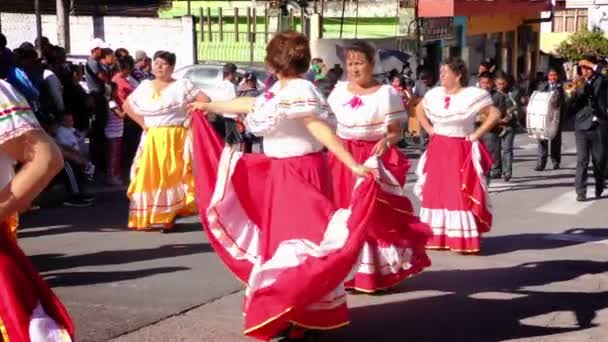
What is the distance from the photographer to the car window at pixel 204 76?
22.2 metres

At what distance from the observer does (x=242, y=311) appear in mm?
7094

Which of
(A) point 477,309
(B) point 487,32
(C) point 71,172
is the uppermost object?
(B) point 487,32

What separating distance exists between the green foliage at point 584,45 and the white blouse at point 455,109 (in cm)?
2729

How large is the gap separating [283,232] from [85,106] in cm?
762

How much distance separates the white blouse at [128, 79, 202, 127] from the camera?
33.2ft

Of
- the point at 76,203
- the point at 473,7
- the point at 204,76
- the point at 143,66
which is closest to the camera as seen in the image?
the point at 76,203

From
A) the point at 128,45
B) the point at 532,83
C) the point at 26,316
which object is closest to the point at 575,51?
the point at 532,83

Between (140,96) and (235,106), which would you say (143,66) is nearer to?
(140,96)

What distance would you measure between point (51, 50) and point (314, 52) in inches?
482

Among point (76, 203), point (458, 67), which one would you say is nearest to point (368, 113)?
point (458, 67)

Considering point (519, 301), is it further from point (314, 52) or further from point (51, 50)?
point (314, 52)

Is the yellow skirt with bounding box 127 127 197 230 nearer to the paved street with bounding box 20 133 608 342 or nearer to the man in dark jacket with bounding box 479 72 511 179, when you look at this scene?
the paved street with bounding box 20 133 608 342

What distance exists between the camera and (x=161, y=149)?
10.4 metres

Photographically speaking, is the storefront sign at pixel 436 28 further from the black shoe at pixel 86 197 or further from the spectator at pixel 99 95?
the black shoe at pixel 86 197
